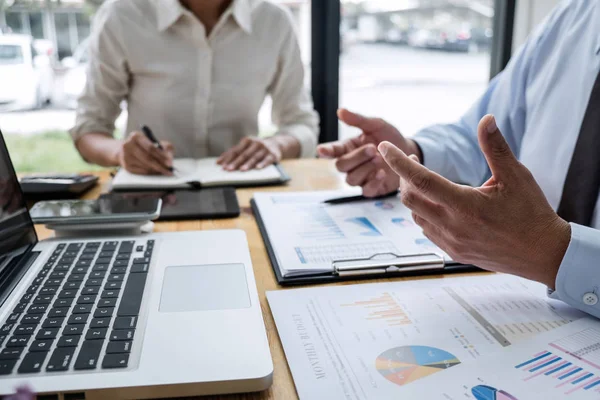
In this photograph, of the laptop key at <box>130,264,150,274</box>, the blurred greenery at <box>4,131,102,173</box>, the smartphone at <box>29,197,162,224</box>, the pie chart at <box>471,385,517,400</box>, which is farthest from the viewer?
the blurred greenery at <box>4,131,102,173</box>

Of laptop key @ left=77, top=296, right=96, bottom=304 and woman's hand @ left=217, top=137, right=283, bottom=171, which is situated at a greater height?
laptop key @ left=77, top=296, right=96, bottom=304

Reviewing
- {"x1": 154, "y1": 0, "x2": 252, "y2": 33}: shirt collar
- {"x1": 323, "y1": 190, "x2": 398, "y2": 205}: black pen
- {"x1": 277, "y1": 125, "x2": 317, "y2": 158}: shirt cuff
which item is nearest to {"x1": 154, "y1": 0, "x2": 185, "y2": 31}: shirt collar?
{"x1": 154, "y1": 0, "x2": 252, "y2": 33}: shirt collar

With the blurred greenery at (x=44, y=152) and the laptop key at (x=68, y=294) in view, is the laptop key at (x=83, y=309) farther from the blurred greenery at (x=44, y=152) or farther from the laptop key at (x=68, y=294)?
the blurred greenery at (x=44, y=152)

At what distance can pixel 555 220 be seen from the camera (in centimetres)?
58

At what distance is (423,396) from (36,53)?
203 cm

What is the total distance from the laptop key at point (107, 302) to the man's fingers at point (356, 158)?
0.54m

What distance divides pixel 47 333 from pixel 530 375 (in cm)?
42

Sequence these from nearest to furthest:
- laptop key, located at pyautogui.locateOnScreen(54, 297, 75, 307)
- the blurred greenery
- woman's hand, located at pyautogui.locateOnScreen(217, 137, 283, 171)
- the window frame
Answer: laptop key, located at pyautogui.locateOnScreen(54, 297, 75, 307), woman's hand, located at pyautogui.locateOnScreen(217, 137, 283, 171), the window frame, the blurred greenery

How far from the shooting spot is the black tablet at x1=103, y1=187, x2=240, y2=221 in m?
0.91

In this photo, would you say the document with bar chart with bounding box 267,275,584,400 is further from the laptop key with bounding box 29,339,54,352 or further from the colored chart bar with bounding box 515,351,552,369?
the laptop key with bounding box 29,339,54,352

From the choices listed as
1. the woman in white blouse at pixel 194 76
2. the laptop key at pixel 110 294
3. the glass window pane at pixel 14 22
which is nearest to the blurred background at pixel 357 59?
the glass window pane at pixel 14 22

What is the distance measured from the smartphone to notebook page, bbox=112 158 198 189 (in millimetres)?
143

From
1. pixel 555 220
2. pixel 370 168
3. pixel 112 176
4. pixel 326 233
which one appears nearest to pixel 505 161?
pixel 555 220

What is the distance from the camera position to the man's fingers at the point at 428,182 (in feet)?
1.85
